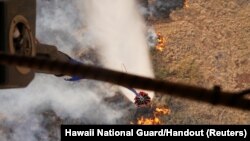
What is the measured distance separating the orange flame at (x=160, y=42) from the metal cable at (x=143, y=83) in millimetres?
A: 6514

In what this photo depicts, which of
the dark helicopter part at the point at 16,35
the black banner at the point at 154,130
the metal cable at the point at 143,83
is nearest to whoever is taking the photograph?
the metal cable at the point at 143,83

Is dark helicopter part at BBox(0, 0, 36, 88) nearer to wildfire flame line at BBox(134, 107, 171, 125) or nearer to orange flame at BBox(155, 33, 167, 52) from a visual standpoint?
wildfire flame line at BBox(134, 107, 171, 125)

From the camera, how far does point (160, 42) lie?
826cm

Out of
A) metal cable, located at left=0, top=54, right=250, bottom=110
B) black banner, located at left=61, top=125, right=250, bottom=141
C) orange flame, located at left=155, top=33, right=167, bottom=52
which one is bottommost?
black banner, located at left=61, top=125, right=250, bottom=141

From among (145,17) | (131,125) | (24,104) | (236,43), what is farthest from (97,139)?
(236,43)

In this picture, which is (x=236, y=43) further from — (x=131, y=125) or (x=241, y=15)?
(x=131, y=125)

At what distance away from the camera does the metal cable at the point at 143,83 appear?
173cm

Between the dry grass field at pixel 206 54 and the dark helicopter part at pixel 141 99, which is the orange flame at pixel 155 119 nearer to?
the dry grass field at pixel 206 54

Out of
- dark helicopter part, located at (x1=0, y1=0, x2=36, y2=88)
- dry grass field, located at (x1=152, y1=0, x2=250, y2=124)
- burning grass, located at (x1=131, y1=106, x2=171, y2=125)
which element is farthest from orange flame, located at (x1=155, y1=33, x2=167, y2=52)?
dark helicopter part, located at (x1=0, y1=0, x2=36, y2=88)

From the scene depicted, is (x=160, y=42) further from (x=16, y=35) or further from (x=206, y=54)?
(x=16, y=35)

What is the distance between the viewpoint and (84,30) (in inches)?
323

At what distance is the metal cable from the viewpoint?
1728 mm

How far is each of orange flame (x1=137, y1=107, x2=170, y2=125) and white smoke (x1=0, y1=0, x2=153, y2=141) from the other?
1.61 feet

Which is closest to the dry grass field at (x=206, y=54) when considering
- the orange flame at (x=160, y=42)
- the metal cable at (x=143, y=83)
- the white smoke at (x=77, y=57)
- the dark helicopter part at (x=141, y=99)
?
the orange flame at (x=160, y=42)
